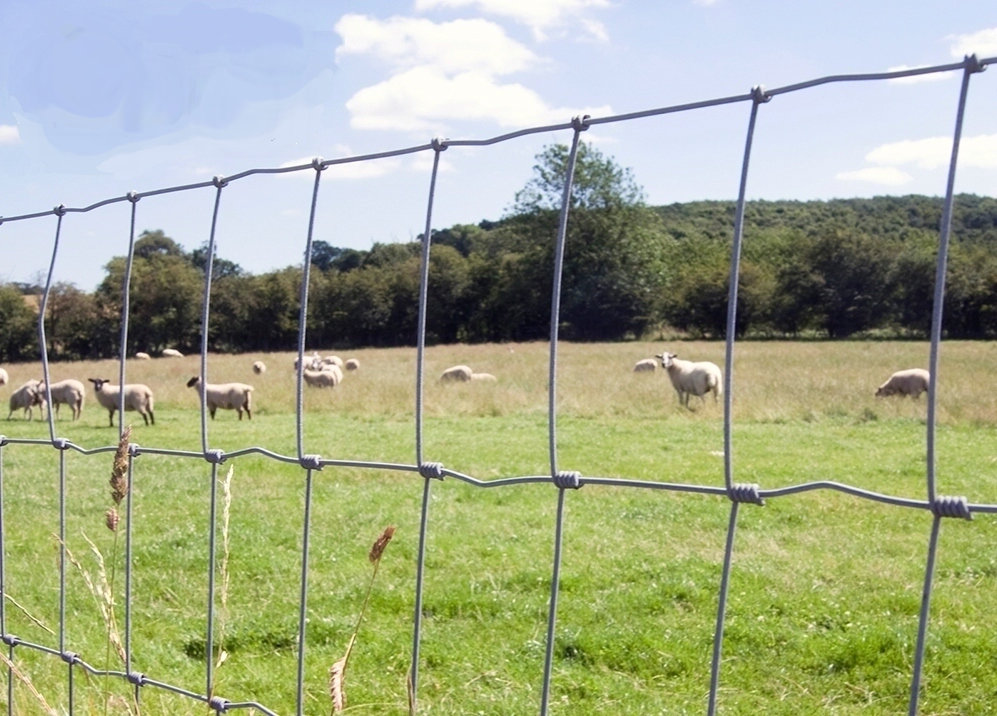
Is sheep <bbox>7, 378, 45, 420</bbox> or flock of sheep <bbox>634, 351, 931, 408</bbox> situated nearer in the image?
flock of sheep <bbox>634, 351, 931, 408</bbox>

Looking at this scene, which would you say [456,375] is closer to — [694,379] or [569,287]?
[694,379]

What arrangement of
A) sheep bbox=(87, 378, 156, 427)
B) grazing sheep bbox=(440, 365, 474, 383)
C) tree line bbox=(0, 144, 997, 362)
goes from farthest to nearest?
grazing sheep bbox=(440, 365, 474, 383)
sheep bbox=(87, 378, 156, 427)
tree line bbox=(0, 144, 997, 362)

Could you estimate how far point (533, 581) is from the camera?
538 centimetres

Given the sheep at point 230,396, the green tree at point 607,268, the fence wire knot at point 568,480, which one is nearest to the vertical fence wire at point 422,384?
the fence wire knot at point 568,480

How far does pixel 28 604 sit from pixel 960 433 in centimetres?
1072

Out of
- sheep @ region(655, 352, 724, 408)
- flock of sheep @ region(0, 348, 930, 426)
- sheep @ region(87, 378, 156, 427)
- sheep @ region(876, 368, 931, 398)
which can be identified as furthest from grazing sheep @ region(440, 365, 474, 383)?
sheep @ region(876, 368, 931, 398)

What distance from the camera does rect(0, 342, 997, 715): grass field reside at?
3805mm

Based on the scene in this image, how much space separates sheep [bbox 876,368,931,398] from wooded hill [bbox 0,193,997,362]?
770 centimetres

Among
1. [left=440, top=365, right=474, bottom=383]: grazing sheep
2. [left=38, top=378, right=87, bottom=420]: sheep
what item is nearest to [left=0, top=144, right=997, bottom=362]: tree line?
[left=38, top=378, right=87, bottom=420]: sheep

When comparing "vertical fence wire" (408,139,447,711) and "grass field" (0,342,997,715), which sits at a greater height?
"vertical fence wire" (408,139,447,711)

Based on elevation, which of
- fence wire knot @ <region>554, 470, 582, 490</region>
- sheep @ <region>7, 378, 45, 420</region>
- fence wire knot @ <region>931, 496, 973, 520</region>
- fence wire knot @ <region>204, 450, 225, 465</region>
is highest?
fence wire knot @ <region>931, 496, 973, 520</region>

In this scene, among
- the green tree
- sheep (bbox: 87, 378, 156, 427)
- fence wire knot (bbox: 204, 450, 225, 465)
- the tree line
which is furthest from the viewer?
sheep (bbox: 87, 378, 156, 427)

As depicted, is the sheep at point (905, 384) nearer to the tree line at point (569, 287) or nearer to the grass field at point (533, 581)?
the grass field at point (533, 581)

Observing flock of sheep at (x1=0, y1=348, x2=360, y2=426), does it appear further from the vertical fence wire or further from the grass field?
the vertical fence wire
